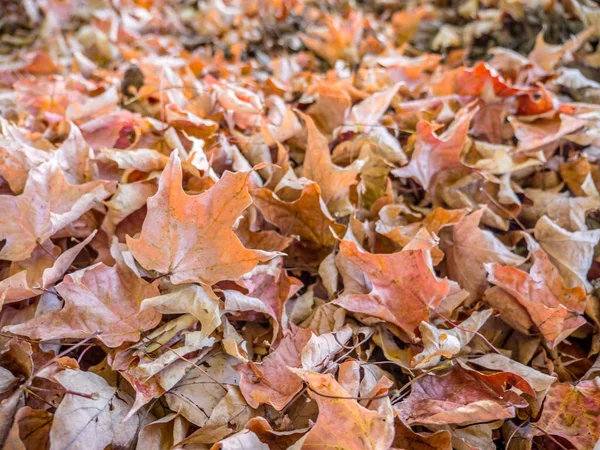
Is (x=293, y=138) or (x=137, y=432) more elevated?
(x=293, y=138)

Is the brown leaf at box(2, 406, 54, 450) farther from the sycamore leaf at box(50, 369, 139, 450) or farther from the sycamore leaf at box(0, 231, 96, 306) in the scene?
the sycamore leaf at box(0, 231, 96, 306)

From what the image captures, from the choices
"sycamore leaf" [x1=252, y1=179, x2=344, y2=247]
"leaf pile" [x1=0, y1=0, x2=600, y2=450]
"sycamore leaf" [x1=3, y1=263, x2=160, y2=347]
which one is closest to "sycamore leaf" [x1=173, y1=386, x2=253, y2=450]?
"leaf pile" [x1=0, y1=0, x2=600, y2=450]

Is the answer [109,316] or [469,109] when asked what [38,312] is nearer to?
[109,316]

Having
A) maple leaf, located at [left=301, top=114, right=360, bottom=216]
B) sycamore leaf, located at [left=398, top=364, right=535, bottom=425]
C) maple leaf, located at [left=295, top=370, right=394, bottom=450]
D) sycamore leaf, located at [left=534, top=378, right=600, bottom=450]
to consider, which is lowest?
sycamore leaf, located at [left=534, top=378, right=600, bottom=450]

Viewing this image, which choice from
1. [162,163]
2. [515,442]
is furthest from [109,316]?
[515,442]

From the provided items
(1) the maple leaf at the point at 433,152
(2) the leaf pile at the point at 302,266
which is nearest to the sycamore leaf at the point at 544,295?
(2) the leaf pile at the point at 302,266

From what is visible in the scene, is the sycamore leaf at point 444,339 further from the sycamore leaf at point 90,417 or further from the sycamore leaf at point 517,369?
the sycamore leaf at point 90,417

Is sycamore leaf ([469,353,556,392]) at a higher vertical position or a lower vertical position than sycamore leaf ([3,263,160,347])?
lower
